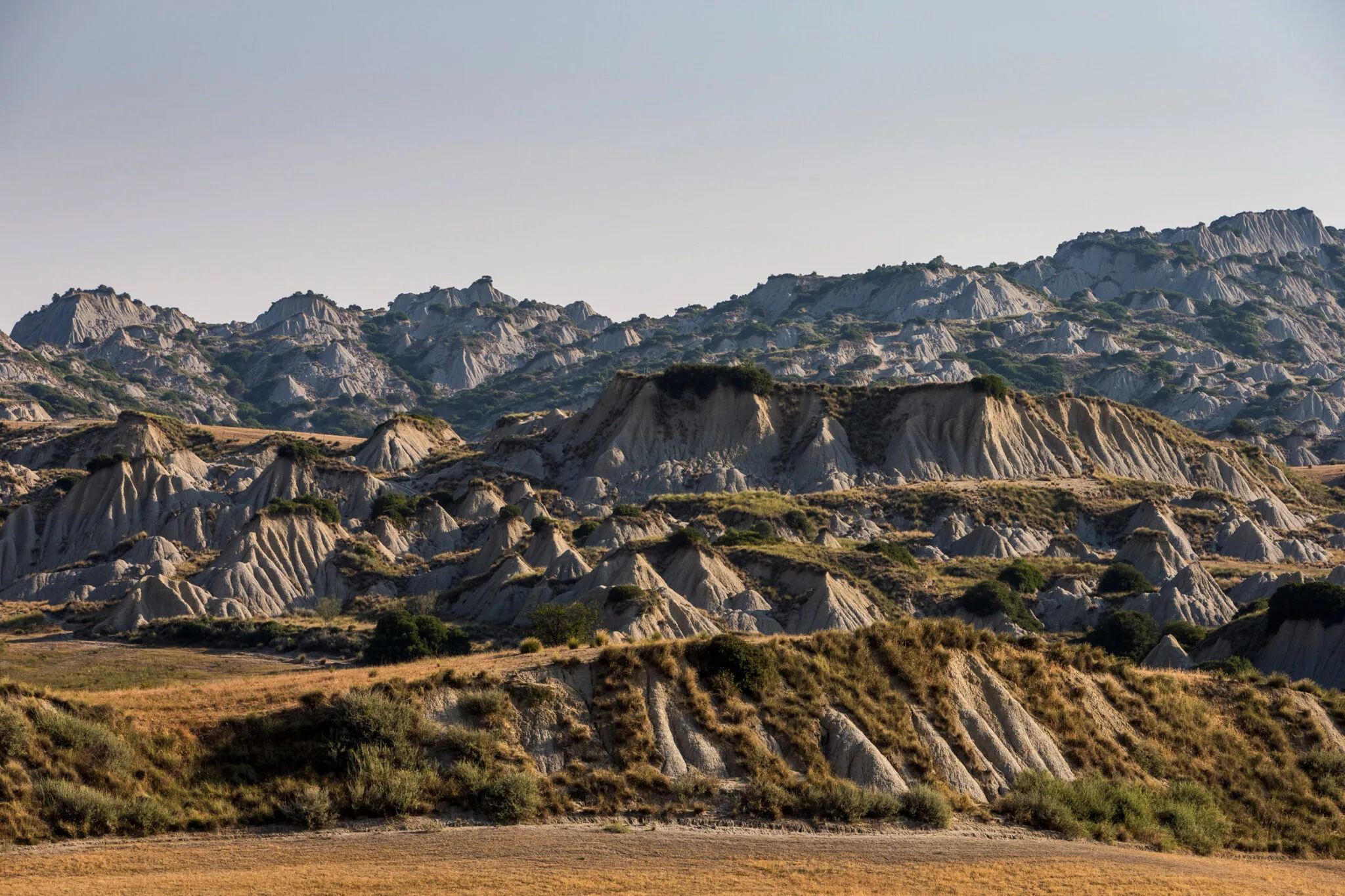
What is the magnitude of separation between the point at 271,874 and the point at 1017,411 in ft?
386

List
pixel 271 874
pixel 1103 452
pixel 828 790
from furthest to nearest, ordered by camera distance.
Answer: pixel 1103 452 < pixel 828 790 < pixel 271 874

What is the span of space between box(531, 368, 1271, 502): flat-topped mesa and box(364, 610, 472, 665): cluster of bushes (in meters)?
A: 52.8

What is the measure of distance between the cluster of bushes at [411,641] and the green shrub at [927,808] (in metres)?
45.7

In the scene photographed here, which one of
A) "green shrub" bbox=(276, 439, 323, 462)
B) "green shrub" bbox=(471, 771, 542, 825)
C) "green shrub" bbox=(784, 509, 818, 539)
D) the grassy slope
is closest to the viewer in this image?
the grassy slope

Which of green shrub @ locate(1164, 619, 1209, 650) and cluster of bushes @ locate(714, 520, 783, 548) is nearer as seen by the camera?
green shrub @ locate(1164, 619, 1209, 650)

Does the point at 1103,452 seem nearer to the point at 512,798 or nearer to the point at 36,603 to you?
the point at 36,603

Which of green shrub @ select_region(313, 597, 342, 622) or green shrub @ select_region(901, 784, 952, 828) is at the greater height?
green shrub @ select_region(313, 597, 342, 622)

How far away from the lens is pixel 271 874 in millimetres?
24062

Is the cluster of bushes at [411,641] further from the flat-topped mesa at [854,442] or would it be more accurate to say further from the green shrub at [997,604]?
the flat-topped mesa at [854,442]

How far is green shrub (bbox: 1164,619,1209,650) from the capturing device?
73.7 metres

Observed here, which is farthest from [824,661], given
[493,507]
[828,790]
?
[493,507]

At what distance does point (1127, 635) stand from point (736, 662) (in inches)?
1937

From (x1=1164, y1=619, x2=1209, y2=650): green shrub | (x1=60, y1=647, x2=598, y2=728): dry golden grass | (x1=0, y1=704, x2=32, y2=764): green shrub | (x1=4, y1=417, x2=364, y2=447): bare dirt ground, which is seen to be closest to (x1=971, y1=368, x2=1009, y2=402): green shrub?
(x1=1164, y1=619, x2=1209, y2=650): green shrub

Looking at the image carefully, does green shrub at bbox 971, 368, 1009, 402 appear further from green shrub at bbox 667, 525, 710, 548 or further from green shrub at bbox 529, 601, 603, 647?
green shrub at bbox 529, 601, 603, 647
